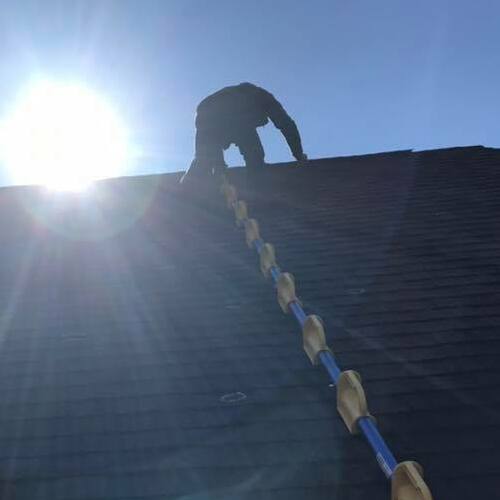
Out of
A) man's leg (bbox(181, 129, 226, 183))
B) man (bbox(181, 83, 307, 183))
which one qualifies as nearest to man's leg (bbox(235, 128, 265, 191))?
man (bbox(181, 83, 307, 183))

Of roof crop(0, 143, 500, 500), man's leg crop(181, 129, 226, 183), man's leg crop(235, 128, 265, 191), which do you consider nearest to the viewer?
roof crop(0, 143, 500, 500)

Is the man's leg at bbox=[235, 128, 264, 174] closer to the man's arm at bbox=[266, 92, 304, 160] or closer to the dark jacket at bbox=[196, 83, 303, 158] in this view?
the dark jacket at bbox=[196, 83, 303, 158]

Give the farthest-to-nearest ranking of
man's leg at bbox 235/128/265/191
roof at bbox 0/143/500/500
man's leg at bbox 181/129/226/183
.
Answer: man's leg at bbox 235/128/265/191, man's leg at bbox 181/129/226/183, roof at bbox 0/143/500/500

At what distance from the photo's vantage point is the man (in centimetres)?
830

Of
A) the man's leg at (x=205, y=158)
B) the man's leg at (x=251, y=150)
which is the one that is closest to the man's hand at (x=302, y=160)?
the man's leg at (x=251, y=150)

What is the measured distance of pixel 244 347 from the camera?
428cm

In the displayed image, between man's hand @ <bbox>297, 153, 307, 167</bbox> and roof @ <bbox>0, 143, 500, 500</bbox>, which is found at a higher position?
man's hand @ <bbox>297, 153, 307, 167</bbox>

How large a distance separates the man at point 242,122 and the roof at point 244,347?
3.91 ft

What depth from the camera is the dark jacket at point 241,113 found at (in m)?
8.34

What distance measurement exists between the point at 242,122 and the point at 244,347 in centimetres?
450

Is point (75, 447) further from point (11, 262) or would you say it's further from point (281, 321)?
point (11, 262)

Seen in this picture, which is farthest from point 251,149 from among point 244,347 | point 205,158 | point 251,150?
point 244,347

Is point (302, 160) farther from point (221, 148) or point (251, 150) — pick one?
point (221, 148)

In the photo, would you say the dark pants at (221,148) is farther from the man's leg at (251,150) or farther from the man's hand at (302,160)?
the man's hand at (302,160)
